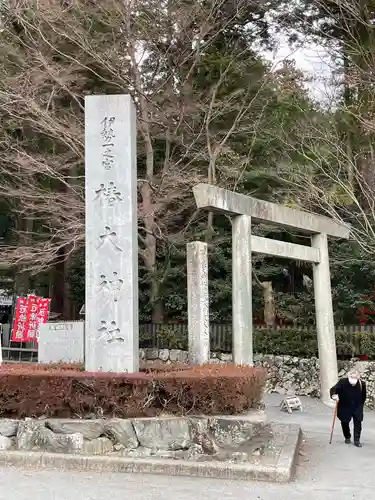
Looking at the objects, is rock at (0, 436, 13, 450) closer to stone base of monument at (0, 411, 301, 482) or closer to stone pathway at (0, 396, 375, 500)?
stone base of monument at (0, 411, 301, 482)

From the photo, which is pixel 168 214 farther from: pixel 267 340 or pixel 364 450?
pixel 364 450

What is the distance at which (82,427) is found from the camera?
23.2 feet

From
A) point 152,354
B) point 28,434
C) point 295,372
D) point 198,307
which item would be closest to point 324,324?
point 295,372

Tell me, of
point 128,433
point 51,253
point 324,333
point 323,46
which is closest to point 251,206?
point 324,333

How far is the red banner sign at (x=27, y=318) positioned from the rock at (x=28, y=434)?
34.7 feet

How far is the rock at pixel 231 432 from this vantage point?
273 inches

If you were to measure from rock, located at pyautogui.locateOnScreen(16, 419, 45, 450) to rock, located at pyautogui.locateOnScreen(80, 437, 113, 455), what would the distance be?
62cm

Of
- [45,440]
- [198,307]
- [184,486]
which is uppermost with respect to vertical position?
[198,307]

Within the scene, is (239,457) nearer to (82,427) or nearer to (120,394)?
(120,394)

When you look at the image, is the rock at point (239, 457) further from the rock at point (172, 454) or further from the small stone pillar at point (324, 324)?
the small stone pillar at point (324, 324)

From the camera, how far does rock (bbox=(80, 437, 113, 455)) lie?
22.6 ft

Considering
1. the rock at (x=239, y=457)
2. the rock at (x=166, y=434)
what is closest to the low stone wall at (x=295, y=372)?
the rock at (x=166, y=434)

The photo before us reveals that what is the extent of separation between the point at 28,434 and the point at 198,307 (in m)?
3.92

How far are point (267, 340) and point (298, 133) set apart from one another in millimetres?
6054
